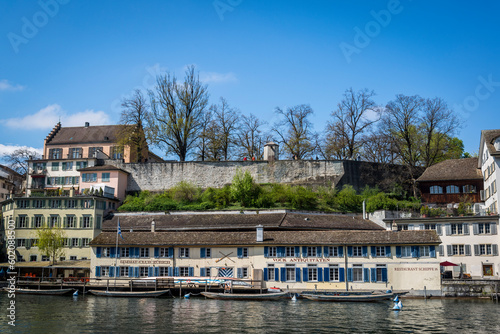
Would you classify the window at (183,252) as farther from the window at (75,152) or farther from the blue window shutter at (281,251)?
the window at (75,152)

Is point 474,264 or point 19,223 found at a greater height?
point 19,223

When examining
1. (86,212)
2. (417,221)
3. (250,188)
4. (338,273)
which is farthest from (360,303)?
(86,212)

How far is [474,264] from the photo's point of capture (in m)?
50.2

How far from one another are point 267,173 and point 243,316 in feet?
116

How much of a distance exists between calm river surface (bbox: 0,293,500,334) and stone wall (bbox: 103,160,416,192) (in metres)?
25.4

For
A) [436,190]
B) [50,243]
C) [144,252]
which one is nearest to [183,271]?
[144,252]

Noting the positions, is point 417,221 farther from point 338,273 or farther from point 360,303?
point 360,303

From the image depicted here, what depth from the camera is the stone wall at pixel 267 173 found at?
66.4m

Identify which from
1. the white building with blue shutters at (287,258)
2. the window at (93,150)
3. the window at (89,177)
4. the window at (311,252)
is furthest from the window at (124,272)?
the window at (93,150)

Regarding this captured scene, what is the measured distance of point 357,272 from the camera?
4625cm

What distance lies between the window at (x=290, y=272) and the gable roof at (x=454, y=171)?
21178mm

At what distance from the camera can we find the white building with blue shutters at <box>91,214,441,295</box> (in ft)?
149

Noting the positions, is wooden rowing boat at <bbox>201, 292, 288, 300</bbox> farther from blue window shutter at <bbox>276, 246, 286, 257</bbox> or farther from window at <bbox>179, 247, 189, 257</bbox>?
window at <bbox>179, 247, 189, 257</bbox>

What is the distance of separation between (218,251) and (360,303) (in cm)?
1393
